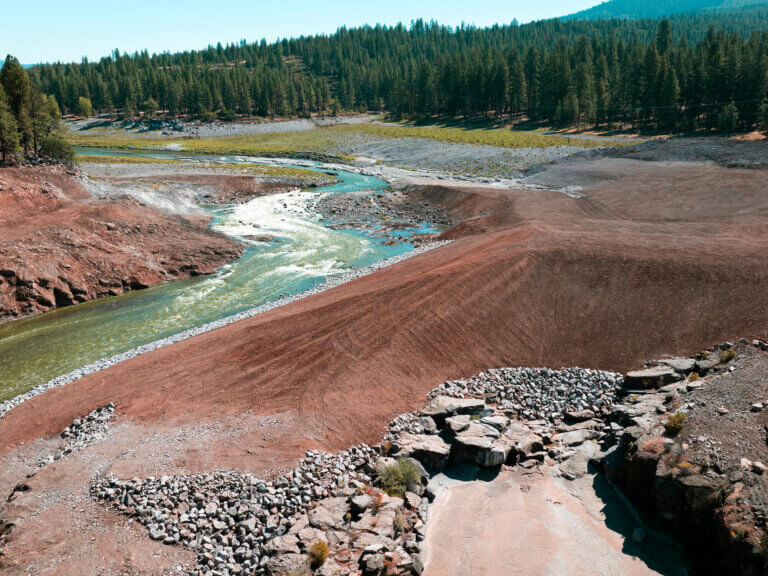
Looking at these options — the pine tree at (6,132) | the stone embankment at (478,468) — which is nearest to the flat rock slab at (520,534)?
the stone embankment at (478,468)

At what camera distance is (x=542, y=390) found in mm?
21469

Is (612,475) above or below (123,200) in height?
below

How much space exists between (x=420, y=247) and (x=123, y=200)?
27397 mm

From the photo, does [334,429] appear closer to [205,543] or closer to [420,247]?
[205,543]

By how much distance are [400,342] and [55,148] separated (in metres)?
55.2

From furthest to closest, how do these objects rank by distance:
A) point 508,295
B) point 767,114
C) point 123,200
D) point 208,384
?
point 767,114 → point 123,200 → point 508,295 → point 208,384

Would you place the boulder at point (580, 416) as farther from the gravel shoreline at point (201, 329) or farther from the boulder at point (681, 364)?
the gravel shoreline at point (201, 329)

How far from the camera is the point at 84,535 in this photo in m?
14.4

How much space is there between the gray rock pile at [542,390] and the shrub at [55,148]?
58.1m

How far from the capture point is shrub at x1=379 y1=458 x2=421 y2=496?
1589 centimetres

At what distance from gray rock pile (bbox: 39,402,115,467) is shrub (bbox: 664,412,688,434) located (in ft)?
62.5

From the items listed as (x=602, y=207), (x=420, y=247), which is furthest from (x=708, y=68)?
(x=420, y=247)

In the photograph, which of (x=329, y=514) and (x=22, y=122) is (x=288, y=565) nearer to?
(x=329, y=514)

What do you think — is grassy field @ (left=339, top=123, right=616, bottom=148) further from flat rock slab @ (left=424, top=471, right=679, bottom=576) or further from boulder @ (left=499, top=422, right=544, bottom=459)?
flat rock slab @ (left=424, top=471, right=679, bottom=576)
